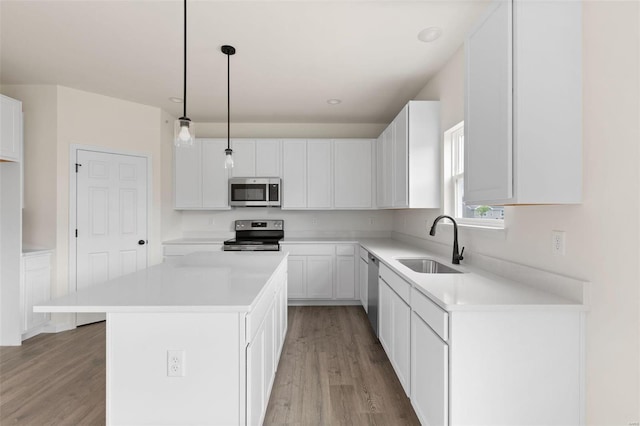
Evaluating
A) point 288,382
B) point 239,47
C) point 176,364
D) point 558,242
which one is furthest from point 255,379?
point 239,47

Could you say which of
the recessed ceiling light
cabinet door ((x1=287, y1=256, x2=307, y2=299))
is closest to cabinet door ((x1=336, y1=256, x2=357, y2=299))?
cabinet door ((x1=287, y1=256, x2=307, y2=299))

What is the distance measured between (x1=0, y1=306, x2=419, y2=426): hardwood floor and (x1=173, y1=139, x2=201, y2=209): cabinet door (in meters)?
1.85

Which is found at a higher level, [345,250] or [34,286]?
[345,250]

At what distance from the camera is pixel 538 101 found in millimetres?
1354

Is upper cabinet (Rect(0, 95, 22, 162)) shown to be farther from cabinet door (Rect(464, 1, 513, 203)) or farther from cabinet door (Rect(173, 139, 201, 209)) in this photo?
cabinet door (Rect(464, 1, 513, 203))

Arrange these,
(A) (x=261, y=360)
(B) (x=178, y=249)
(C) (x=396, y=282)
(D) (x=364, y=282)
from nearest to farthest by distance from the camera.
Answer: (A) (x=261, y=360)
(C) (x=396, y=282)
(D) (x=364, y=282)
(B) (x=178, y=249)

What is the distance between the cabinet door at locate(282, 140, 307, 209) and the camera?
4367mm

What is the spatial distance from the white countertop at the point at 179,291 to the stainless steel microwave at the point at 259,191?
2120 mm

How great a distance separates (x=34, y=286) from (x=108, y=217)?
960 mm

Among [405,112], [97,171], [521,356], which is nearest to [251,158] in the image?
[97,171]

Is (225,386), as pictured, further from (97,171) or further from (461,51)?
(97,171)

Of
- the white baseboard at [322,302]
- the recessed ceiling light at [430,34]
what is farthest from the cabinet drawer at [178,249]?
the recessed ceiling light at [430,34]

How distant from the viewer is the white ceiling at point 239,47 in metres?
2.04

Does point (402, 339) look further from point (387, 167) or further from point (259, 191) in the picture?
point (259, 191)
